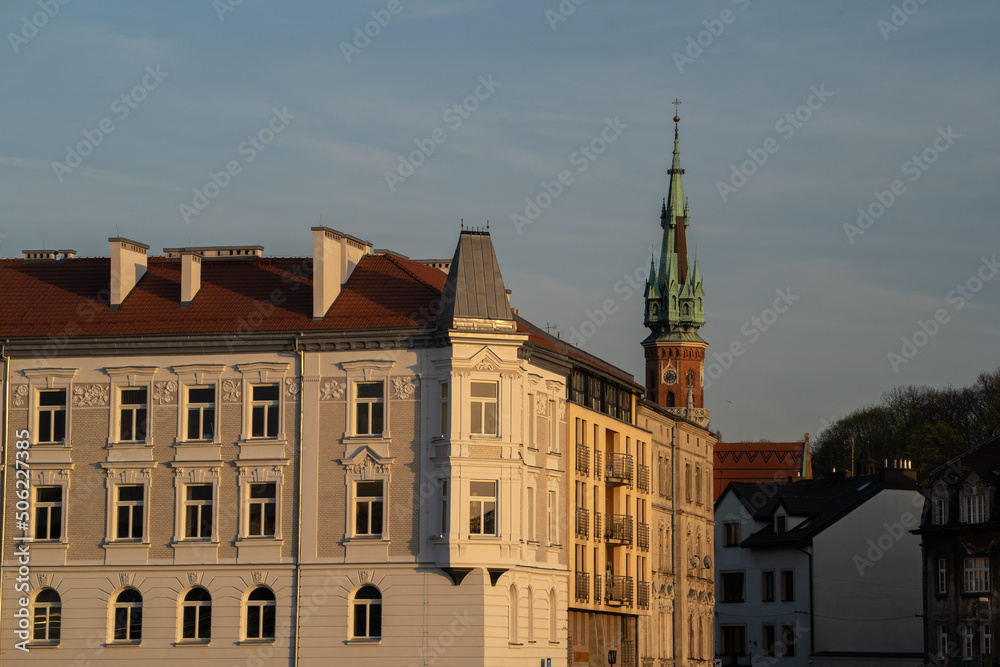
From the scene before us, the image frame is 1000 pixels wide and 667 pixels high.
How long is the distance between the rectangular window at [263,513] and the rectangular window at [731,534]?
4936cm

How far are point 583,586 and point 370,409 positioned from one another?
47.0ft

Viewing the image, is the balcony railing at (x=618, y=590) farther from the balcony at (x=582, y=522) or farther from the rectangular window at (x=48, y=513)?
the rectangular window at (x=48, y=513)

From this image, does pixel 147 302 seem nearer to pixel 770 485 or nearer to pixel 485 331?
pixel 485 331

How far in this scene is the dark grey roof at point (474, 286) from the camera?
59594mm

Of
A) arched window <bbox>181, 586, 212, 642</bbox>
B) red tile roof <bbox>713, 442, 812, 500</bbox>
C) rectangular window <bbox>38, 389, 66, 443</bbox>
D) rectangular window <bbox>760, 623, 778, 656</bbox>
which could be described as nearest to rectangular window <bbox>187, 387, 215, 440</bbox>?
rectangular window <bbox>38, 389, 66, 443</bbox>

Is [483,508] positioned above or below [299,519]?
above

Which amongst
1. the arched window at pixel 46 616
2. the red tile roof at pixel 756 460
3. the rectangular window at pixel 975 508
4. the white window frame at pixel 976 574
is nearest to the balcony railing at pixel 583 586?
the arched window at pixel 46 616

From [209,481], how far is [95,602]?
19.7 feet

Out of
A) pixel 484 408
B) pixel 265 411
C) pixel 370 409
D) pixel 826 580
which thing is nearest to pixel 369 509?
pixel 370 409

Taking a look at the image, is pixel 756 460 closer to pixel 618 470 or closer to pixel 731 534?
pixel 731 534

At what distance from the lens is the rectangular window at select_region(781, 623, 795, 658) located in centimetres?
9856

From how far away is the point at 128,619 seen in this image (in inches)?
2381

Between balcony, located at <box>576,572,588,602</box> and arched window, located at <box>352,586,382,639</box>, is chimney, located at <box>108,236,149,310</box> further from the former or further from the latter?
balcony, located at <box>576,572,588,602</box>

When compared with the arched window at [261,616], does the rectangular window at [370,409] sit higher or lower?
higher
